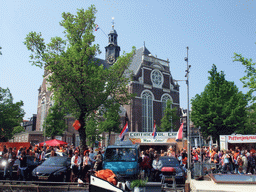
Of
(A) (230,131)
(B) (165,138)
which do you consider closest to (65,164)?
(B) (165,138)

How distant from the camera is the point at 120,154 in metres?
13.4

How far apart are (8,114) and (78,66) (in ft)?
106

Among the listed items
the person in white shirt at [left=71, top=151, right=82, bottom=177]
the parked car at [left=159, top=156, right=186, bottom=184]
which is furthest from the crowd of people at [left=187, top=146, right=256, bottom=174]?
the person in white shirt at [left=71, top=151, right=82, bottom=177]

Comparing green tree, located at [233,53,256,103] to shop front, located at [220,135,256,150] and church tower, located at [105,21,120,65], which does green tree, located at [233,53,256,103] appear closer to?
shop front, located at [220,135,256,150]

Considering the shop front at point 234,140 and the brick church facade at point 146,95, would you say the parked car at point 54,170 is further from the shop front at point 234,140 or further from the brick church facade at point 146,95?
the brick church facade at point 146,95

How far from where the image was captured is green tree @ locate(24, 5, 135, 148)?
18750 millimetres

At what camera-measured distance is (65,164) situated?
13594mm

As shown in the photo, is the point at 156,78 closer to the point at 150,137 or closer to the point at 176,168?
the point at 150,137

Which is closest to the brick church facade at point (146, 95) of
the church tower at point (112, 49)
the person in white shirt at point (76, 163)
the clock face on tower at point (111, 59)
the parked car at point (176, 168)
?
the church tower at point (112, 49)

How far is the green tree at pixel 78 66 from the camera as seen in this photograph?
18.8 m

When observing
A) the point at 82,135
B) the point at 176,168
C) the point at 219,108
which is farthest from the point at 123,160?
the point at 219,108

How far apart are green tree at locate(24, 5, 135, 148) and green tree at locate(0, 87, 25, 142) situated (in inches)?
1147

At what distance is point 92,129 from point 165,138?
45.7ft

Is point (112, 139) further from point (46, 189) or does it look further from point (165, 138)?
point (46, 189)
